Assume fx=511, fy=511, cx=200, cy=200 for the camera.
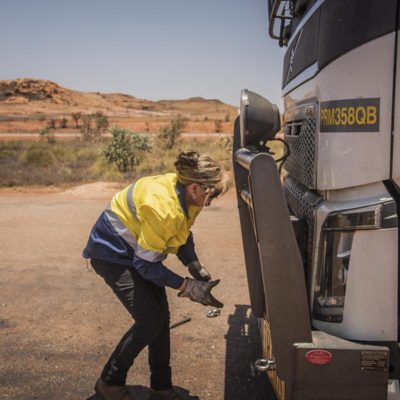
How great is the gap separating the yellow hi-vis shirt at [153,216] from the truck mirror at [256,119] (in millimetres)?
527

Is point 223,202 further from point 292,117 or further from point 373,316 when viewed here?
point 373,316

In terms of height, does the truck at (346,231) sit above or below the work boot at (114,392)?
above

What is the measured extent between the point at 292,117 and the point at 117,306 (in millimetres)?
2828

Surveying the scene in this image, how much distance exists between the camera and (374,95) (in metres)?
2.22

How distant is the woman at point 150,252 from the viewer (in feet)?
9.29

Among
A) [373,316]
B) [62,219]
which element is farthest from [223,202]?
[373,316]

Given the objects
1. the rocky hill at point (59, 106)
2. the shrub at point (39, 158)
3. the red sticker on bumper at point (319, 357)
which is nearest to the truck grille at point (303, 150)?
the red sticker on bumper at point (319, 357)

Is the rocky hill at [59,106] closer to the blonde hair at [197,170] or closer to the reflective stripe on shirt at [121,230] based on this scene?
the reflective stripe on shirt at [121,230]

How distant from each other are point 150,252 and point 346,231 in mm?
1061

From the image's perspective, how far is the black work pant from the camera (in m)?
3.05

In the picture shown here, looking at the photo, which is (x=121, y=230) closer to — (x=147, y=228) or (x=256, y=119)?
(x=147, y=228)

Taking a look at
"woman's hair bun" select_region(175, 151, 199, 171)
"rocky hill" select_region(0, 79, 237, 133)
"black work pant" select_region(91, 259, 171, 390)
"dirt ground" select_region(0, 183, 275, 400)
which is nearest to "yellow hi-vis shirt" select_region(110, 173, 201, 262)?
"woman's hair bun" select_region(175, 151, 199, 171)

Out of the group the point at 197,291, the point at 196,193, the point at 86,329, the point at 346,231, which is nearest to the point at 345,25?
the point at 346,231

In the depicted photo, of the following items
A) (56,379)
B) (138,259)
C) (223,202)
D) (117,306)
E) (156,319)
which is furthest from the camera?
(223,202)
